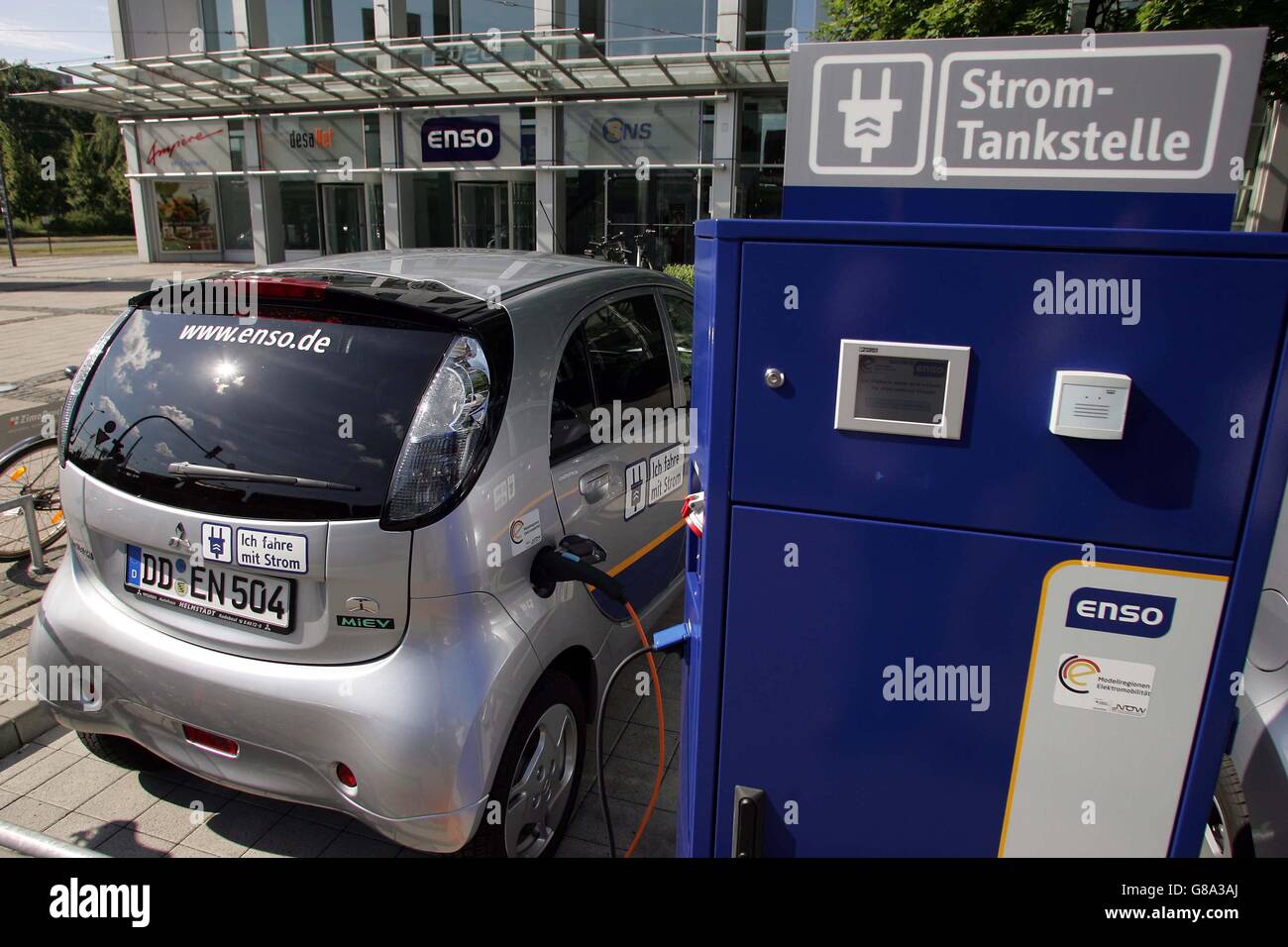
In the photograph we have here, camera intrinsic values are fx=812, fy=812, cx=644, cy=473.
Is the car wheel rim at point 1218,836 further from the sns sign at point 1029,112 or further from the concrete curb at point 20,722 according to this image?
the concrete curb at point 20,722

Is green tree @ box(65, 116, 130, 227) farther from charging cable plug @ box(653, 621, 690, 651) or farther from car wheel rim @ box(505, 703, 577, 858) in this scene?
charging cable plug @ box(653, 621, 690, 651)

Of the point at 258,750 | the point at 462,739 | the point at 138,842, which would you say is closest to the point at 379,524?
the point at 462,739

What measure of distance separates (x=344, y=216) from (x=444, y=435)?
24.5 metres

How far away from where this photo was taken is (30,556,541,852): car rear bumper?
2188 millimetres

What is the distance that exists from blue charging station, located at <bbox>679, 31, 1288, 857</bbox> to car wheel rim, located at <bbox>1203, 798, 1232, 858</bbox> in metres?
1.29

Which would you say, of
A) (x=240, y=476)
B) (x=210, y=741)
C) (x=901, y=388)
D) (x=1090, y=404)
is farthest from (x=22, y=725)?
(x=1090, y=404)

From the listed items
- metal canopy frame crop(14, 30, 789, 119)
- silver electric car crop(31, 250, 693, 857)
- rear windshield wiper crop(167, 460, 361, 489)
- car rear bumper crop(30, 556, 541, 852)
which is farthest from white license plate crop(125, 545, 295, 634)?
metal canopy frame crop(14, 30, 789, 119)

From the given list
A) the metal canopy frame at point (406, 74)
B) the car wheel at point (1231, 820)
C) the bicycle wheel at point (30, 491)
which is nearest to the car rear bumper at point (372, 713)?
the car wheel at point (1231, 820)

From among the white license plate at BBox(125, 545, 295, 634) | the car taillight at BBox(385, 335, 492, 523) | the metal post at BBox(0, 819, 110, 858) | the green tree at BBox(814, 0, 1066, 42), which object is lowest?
the metal post at BBox(0, 819, 110, 858)

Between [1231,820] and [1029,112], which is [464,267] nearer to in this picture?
[1029,112]

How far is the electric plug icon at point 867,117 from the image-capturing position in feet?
5.60
